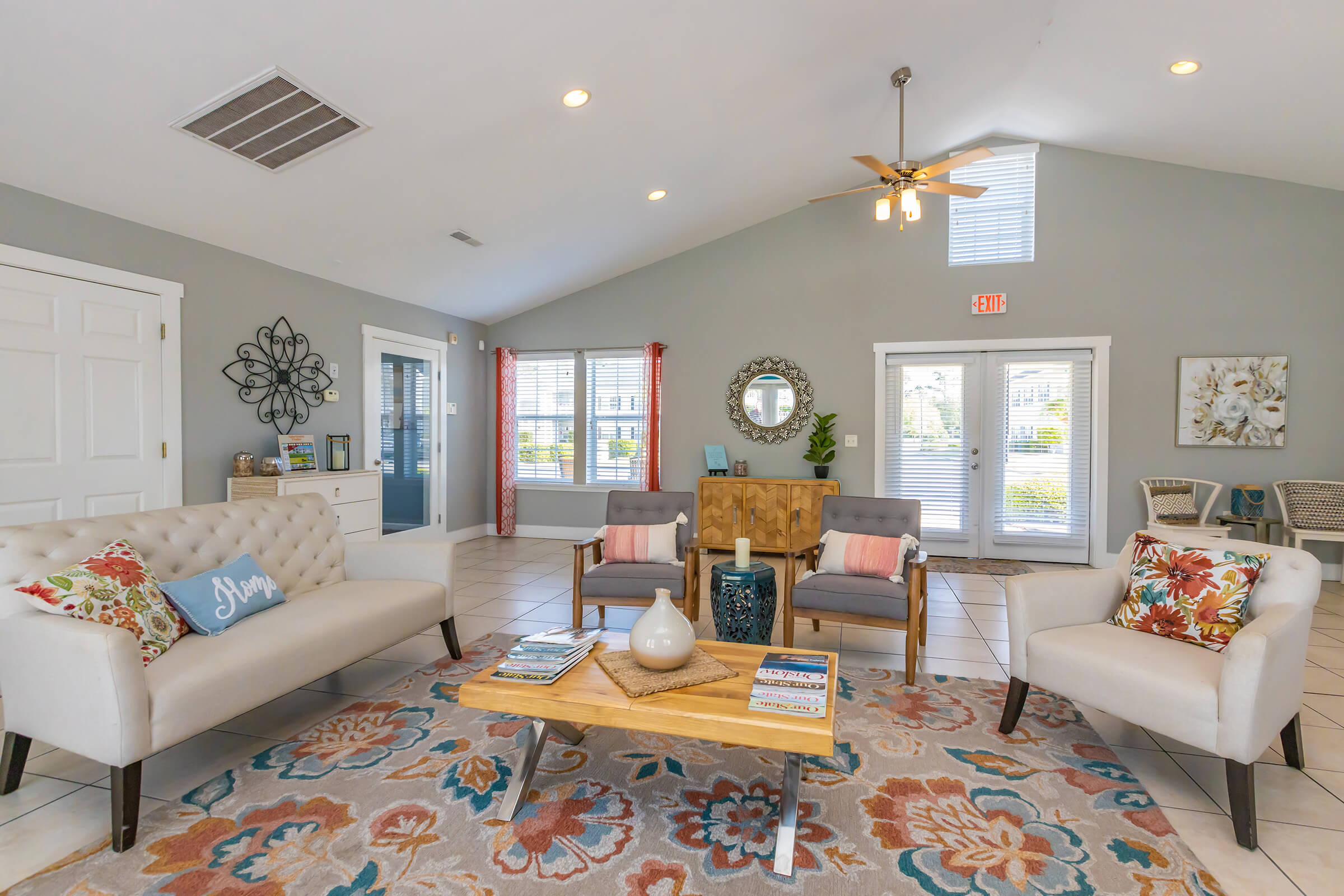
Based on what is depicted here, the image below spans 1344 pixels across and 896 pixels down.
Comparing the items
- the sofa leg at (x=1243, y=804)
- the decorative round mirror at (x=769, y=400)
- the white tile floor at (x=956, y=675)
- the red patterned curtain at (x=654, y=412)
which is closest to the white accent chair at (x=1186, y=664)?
the sofa leg at (x=1243, y=804)

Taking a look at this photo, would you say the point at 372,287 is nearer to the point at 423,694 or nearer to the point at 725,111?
the point at 725,111

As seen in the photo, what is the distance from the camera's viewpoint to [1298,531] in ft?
16.3

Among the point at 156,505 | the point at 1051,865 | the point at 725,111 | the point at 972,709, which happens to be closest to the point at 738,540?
the point at 972,709

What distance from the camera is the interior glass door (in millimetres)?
5980

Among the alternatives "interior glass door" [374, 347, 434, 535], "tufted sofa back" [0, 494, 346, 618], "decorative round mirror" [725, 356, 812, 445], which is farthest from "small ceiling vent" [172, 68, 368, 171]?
"decorative round mirror" [725, 356, 812, 445]

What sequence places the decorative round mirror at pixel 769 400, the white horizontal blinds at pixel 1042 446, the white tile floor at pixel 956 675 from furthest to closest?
the decorative round mirror at pixel 769 400 → the white horizontal blinds at pixel 1042 446 → the white tile floor at pixel 956 675

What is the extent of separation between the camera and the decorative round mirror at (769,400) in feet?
21.1

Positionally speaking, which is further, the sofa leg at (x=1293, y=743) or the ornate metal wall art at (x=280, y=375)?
the ornate metal wall art at (x=280, y=375)

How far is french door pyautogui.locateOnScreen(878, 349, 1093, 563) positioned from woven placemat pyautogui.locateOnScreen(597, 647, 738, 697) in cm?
449

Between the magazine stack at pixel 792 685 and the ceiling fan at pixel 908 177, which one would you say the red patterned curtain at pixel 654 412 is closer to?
the ceiling fan at pixel 908 177

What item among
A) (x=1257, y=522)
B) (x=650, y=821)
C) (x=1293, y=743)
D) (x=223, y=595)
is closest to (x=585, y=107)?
(x=223, y=595)

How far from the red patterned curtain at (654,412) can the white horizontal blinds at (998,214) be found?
3.00 meters

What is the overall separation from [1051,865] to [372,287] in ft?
19.5

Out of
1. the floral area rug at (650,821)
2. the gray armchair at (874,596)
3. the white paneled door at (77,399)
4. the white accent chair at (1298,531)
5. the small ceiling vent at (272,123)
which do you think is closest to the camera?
the floral area rug at (650,821)
